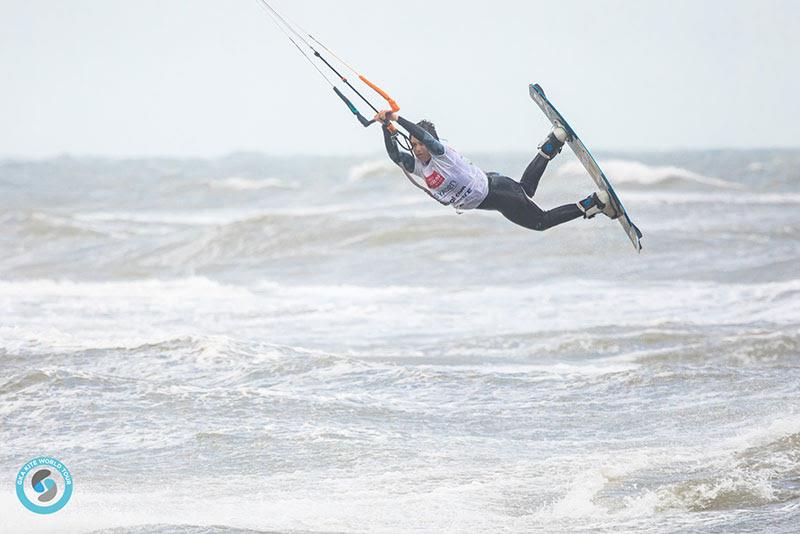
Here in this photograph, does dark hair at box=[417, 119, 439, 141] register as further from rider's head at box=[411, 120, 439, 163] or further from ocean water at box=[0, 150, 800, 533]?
ocean water at box=[0, 150, 800, 533]

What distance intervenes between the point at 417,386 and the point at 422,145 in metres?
3.19

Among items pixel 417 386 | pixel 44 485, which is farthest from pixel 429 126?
pixel 44 485

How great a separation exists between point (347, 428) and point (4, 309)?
994 centimetres

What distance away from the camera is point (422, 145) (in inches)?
373

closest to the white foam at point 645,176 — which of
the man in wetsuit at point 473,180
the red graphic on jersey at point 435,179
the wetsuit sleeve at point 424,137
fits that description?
the man in wetsuit at point 473,180

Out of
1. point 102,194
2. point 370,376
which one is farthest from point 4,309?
point 102,194

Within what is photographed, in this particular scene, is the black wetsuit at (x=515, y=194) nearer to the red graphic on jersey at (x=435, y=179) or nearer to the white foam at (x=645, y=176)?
the red graphic on jersey at (x=435, y=179)

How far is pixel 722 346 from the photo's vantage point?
44.7 feet

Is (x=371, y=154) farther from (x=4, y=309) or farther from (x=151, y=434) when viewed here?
(x=151, y=434)

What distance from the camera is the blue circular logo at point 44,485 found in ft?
25.8

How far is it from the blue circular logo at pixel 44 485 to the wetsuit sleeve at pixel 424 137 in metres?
3.39

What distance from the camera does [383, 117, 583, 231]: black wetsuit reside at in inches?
371

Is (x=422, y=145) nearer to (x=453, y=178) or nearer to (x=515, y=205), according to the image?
(x=453, y=178)

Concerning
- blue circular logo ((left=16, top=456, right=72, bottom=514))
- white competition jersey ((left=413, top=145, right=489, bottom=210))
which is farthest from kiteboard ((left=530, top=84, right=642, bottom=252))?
blue circular logo ((left=16, top=456, right=72, bottom=514))
